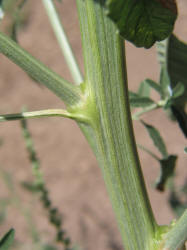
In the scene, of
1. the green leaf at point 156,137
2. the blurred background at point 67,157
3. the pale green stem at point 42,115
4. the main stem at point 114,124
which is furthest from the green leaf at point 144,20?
the blurred background at point 67,157

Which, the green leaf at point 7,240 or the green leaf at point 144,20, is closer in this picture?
the green leaf at point 144,20

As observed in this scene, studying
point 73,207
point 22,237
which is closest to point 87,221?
point 73,207

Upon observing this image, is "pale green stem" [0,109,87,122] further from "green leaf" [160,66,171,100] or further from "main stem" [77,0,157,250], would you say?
"green leaf" [160,66,171,100]

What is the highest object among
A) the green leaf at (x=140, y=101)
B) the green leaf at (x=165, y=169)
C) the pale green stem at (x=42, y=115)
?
the pale green stem at (x=42, y=115)

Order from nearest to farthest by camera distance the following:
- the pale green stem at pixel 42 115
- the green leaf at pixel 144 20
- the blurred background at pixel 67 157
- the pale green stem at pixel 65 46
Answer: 1. the green leaf at pixel 144 20
2. the pale green stem at pixel 42 115
3. the pale green stem at pixel 65 46
4. the blurred background at pixel 67 157

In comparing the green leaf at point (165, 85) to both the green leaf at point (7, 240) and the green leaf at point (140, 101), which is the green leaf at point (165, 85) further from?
the green leaf at point (7, 240)

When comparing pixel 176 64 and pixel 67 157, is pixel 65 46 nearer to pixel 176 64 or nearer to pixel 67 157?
pixel 176 64

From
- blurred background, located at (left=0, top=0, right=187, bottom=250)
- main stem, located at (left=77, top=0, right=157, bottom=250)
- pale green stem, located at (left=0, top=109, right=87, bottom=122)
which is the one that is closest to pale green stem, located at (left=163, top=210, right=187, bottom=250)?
main stem, located at (left=77, top=0, right=157, bottom=250)
